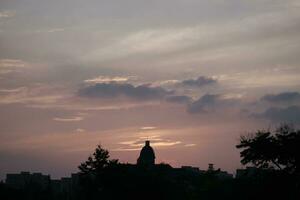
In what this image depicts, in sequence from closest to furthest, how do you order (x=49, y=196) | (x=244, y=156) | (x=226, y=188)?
(x=244, y=156), (x=226, y=188), (x=49, y=196)

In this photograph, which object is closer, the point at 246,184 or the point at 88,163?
the point at 246,184

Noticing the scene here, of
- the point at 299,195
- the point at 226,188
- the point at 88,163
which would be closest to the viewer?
the point at 299,195

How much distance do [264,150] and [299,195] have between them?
596cm

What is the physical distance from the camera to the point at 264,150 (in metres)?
61.1

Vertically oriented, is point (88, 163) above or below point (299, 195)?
above

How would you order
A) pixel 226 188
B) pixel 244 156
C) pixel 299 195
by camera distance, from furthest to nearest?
pixel 226 188, pixel 244 156, pixel 299 195

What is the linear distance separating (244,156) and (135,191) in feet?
113

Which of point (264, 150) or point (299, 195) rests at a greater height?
point (264, 150)

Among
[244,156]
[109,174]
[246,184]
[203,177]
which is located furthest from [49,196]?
[244,156]

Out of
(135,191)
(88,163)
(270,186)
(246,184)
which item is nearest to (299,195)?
(270,186)

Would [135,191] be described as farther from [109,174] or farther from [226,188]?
[226,188]

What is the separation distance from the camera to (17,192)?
110812 millimetres

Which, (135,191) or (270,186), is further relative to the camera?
(135,191)

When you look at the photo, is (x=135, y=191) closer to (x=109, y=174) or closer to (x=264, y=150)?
(x=109, y=174)
